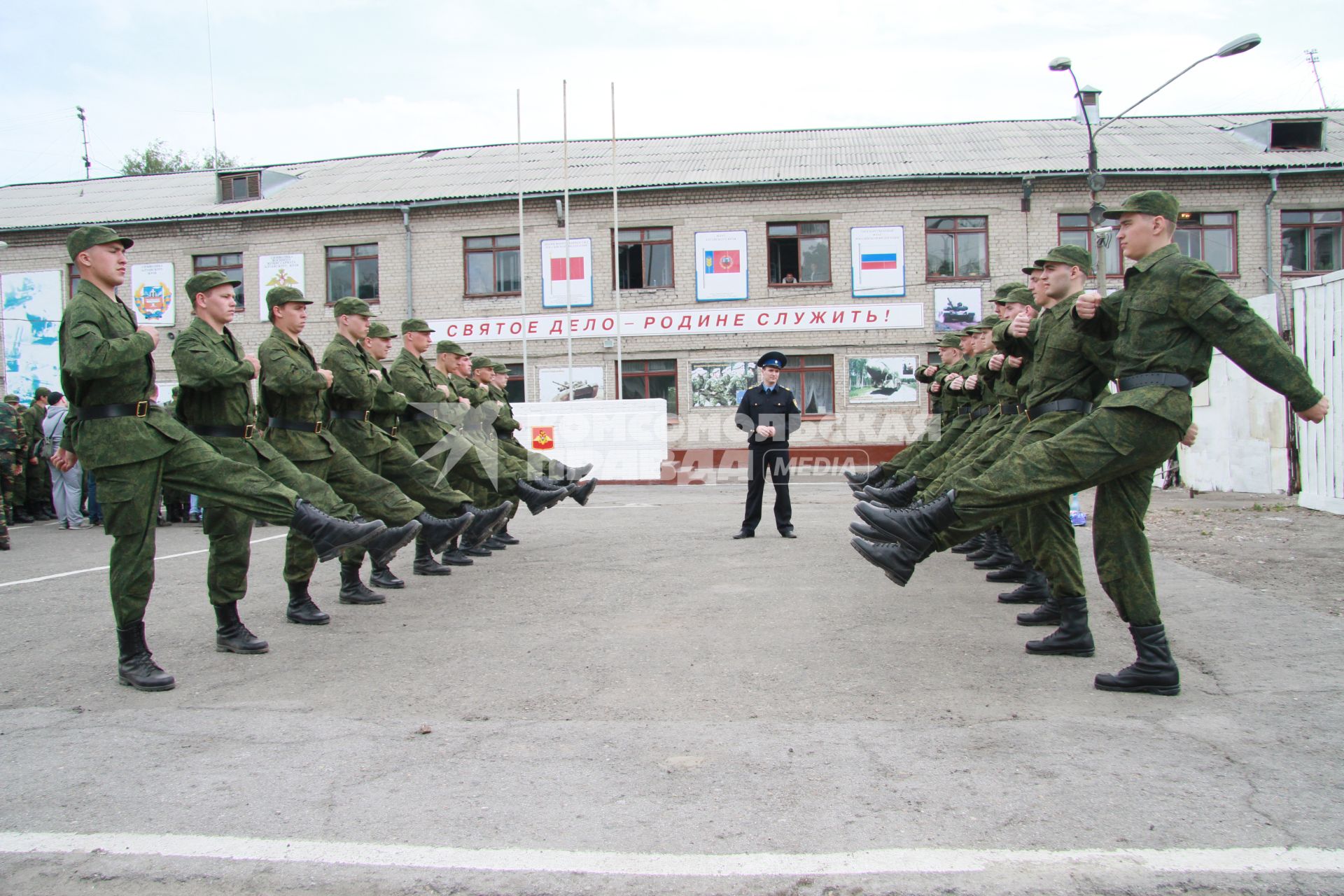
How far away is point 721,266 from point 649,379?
3.69 meters

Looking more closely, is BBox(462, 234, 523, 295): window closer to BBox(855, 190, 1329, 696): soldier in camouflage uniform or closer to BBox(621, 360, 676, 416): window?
BBox(621, 360, 676, 416): window

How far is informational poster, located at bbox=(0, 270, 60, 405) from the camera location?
29312mm

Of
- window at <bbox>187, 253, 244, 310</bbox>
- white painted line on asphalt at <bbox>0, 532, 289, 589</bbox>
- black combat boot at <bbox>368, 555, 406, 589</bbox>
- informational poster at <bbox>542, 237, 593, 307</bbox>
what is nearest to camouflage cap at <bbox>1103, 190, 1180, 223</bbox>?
black combat boot at <bbox>368, 555, 406, 589</bbox>

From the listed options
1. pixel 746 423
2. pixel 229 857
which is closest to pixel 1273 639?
pixel 229 857

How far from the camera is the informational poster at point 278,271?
2806 centimetres

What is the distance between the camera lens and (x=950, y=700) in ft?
13.5

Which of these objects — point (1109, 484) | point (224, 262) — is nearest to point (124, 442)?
point (1109, 484)

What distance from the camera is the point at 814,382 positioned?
26.4m

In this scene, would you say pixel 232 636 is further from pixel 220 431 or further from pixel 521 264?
pixel 521 264

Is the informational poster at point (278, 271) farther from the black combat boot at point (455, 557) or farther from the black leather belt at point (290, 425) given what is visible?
the black leather belt at point (290, 425)

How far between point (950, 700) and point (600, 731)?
1.52m

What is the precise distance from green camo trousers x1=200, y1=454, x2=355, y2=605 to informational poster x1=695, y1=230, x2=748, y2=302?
71.0 feet

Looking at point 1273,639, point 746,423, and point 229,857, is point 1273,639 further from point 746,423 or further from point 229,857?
point 746,423

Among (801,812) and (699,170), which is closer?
(801,812)
